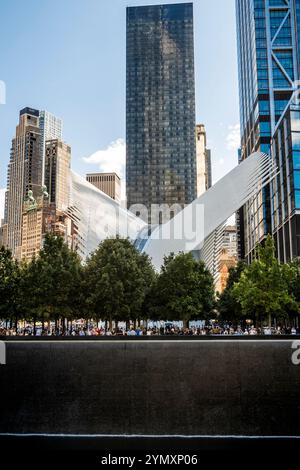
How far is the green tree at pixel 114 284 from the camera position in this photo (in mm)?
41188

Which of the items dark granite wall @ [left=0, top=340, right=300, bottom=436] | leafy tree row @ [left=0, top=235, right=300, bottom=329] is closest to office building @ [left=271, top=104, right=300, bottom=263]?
leafy tree row @ [left=0, top=235, right=300, bottom=329]

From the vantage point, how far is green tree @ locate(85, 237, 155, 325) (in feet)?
135

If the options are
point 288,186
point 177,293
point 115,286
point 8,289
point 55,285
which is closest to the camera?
point 115,286

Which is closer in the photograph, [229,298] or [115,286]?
[115,286]

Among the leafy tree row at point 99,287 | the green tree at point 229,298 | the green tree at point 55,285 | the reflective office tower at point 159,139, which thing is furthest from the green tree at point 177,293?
the reflective office tower at point 159,139

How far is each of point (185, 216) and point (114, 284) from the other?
27.0m

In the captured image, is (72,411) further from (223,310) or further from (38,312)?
(223,310)

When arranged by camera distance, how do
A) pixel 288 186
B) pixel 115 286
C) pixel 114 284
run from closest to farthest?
pixel 115 286
pixel 114 284
pixel 288 186

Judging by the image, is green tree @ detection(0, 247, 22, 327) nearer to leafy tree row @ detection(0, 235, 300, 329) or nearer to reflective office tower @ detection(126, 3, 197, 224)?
leafy tree row @ detection(0, 235, 300, 329)

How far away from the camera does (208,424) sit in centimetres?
1686

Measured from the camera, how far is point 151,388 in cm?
1714

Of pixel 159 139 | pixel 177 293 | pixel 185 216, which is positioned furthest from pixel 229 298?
pixel 159 139

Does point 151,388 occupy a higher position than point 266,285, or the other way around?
point 266,285

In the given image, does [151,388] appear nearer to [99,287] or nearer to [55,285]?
[99,287]
